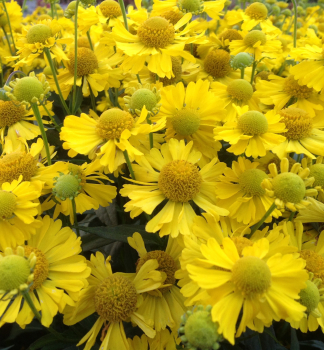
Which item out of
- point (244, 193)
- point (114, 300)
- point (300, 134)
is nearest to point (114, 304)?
point (114, 300)

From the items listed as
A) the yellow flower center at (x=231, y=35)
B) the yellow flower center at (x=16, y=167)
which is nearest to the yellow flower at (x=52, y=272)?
the yellow flower center at (x=16, y=167)

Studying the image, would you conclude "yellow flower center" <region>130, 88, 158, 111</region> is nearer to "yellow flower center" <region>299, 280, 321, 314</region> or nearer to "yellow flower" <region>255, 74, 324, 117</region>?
"yellow flower" <region>255, 74, 324, 117</region>

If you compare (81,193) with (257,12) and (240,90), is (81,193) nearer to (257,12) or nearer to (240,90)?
(240,90)

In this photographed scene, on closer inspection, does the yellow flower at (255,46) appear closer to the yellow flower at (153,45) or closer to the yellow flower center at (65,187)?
the yellow flower at (153,45)

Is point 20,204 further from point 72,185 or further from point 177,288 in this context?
point 177,288

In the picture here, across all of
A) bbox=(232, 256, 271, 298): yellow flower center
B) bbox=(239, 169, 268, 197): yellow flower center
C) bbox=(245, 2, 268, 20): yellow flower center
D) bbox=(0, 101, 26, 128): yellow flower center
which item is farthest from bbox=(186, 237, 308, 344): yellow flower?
bbox=(245, 2, 268, 20): yellow flower center
